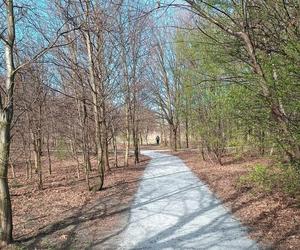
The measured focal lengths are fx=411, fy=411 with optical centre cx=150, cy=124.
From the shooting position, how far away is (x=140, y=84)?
26922 mm

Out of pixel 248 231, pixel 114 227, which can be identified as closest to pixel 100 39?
pixel 114 227

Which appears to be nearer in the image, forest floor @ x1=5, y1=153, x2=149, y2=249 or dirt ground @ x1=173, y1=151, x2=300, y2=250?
dirt ground @ x1=173, y1=151, x2=300, y2=250

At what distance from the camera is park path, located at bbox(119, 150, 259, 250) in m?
6.88

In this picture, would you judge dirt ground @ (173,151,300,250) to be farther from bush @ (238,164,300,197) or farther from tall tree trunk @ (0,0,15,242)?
tall tree trunk @ (0,0,15,242)

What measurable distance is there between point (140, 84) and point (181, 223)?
19.2 m

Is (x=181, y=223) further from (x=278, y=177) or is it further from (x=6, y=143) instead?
(x=6, y=143)

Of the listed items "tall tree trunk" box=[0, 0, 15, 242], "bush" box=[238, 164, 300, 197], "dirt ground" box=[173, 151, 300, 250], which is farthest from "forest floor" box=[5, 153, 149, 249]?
"bush" box=[238, 164, 300, 197]

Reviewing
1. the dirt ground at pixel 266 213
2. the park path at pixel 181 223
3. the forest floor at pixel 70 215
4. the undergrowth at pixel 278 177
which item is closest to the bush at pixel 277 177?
the undergrowth at pixel 278 177

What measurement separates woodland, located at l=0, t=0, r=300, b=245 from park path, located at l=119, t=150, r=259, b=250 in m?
1.33

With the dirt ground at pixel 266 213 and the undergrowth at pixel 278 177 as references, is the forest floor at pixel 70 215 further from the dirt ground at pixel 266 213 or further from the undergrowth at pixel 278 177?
the undergrowth at pixel 278 177

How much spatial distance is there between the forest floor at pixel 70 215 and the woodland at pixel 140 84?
659 millimetres

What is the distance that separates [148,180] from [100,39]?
5639 millimetres

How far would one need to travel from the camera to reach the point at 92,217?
31.3 ft

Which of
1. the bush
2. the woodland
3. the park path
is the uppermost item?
the woodland
